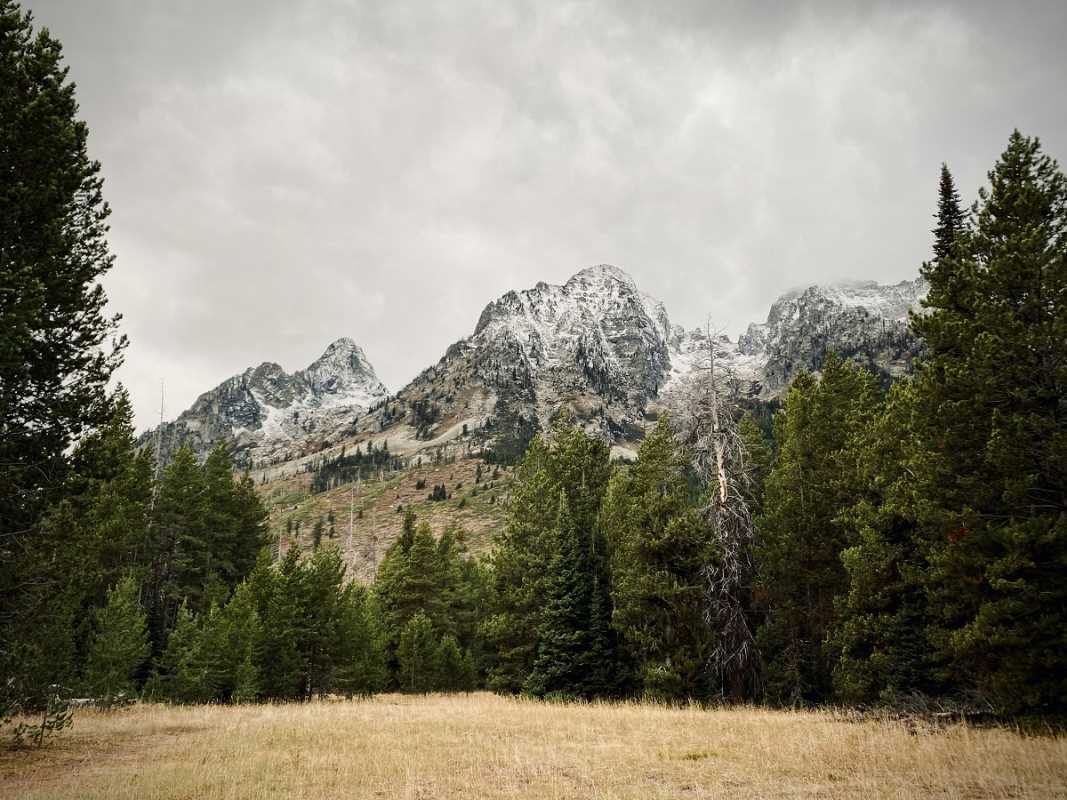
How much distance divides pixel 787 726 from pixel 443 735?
8.20 metres

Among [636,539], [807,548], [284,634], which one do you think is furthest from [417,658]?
[807,548]

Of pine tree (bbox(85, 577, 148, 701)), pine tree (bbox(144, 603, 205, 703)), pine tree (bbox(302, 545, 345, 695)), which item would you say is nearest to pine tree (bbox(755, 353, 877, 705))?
pine tree (bbox(302, 545, 345, 695))

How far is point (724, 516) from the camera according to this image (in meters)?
22.2

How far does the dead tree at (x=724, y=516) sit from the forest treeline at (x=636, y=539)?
0.14 metres

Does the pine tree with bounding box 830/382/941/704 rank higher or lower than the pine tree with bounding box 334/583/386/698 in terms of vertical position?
higher

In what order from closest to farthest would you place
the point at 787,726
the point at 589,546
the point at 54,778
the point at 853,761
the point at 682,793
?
the point at 682,793, the point at 54,778, the point at 853,761, the point at 787,726, the point at 589,546

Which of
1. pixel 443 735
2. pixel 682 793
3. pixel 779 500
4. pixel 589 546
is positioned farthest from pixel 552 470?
pixel 682 793

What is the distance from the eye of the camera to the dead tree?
21906 mm

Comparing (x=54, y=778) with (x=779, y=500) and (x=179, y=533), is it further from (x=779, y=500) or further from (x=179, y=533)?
(x=179, y=533)

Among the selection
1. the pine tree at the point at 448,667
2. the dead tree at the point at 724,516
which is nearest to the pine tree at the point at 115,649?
the pine tree at the point at 448,667

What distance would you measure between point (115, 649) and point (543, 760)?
2048 centimetres

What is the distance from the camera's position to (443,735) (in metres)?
14.6

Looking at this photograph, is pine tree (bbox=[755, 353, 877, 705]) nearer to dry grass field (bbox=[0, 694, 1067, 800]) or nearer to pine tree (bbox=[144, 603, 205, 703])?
dry grass field (bbox=[0, 694, 1067, 800])

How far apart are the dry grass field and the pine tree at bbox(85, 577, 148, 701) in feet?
24.0
